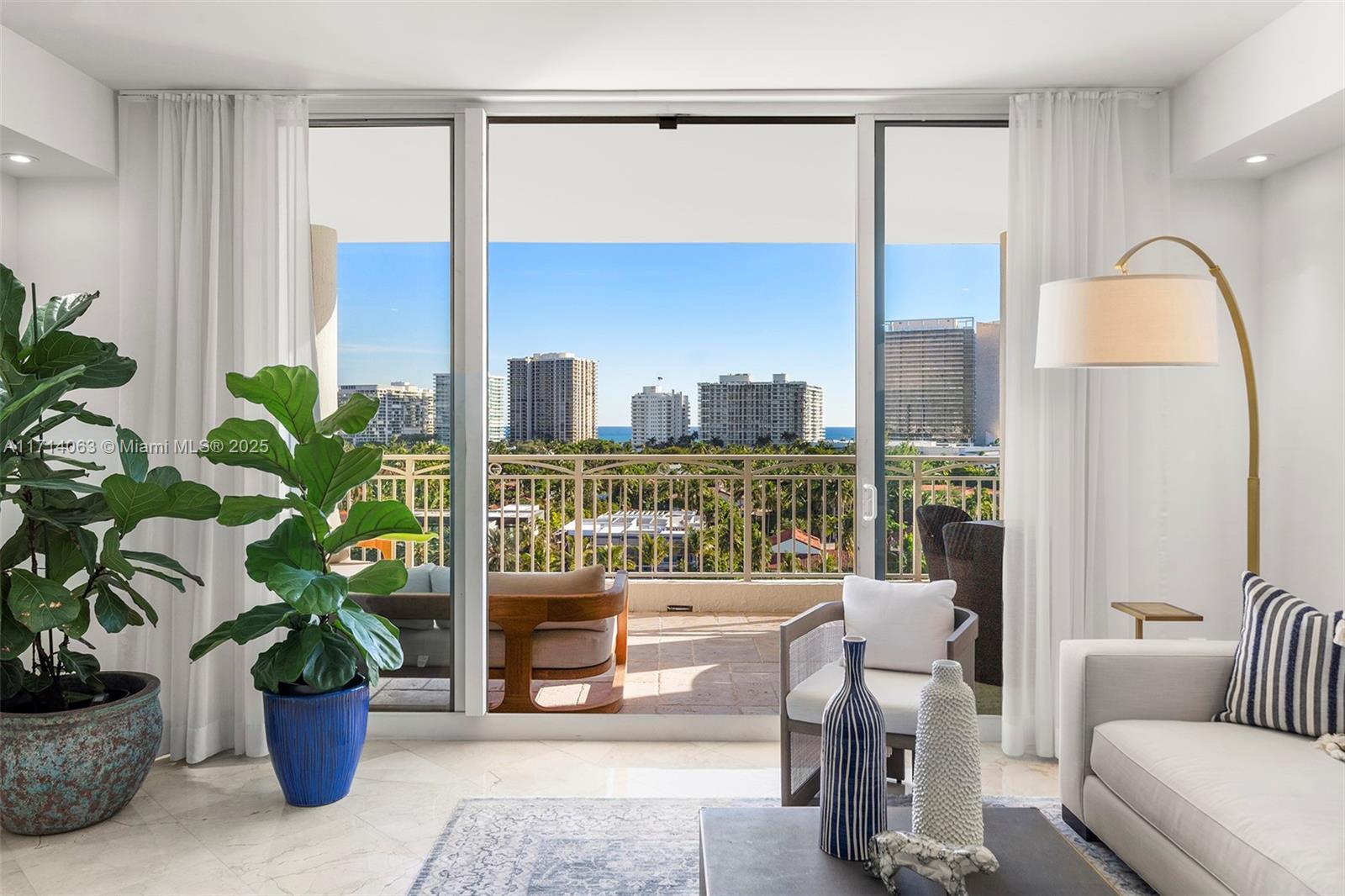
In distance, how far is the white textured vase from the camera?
178 cm

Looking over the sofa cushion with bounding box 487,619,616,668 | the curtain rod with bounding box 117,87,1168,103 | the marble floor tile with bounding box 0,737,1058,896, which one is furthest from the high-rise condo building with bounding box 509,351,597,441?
the marble floor tile with bounding box 0,737,1058,896

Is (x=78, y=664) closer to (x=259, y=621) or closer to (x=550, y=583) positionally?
(x=259, y=621)

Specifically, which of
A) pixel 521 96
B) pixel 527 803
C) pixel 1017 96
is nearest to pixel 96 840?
pixel 527 803

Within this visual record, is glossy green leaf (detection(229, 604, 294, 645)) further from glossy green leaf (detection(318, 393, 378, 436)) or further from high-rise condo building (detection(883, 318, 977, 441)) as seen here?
high-rise condo building (detection(883, 318, 977, 441))

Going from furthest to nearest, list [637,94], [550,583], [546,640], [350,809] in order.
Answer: [550,583] < [546,640] < [637,94] < [350,809]

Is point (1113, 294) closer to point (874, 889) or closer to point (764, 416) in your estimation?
point (874, 889)

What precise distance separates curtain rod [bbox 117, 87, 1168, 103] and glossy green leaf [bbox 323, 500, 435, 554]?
1659mm

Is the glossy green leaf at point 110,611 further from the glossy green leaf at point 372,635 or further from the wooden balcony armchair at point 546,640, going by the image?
the wooden balcony armchair at point 546,640

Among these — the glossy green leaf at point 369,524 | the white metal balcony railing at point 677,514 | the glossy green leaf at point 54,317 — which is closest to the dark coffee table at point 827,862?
the glossy green leaf at point 369,524

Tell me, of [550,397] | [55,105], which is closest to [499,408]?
[550,397]

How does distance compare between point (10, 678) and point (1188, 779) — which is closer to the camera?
point (1188, 779)

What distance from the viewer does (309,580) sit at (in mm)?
2877

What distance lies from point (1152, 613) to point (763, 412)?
505cm

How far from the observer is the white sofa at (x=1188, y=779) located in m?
1.85
